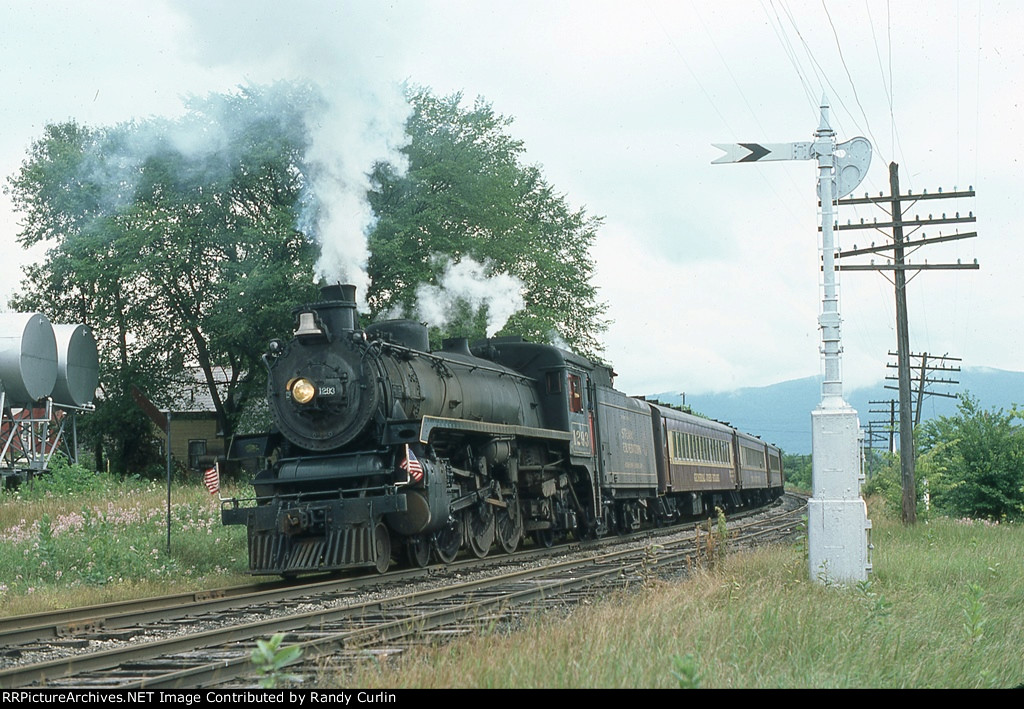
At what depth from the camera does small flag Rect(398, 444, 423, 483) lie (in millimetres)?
12211

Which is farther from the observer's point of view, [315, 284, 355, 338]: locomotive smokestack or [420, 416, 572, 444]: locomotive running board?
[315, 284, 355, 338]: locomotive smokestack

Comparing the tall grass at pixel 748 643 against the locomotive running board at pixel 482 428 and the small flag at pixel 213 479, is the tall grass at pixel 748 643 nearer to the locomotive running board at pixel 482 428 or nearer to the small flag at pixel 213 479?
the locomotive running board at pixel 482 428

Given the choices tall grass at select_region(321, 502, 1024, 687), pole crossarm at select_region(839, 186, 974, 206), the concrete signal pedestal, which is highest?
pole crossarm at select_region(839, 186, 974, 206)

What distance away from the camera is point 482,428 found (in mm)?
13836

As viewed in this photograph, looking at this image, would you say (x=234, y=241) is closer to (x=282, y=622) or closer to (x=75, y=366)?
(x=75, y=366)

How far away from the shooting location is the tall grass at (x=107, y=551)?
11.7 meters

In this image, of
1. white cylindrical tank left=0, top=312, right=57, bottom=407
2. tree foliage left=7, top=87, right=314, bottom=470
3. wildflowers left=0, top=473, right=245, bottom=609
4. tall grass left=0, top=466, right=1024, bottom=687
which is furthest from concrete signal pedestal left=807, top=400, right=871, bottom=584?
white cylindrical tank left=0, top=312, right=57, bottom=407

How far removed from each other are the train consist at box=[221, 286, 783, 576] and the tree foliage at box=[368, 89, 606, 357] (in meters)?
7.61

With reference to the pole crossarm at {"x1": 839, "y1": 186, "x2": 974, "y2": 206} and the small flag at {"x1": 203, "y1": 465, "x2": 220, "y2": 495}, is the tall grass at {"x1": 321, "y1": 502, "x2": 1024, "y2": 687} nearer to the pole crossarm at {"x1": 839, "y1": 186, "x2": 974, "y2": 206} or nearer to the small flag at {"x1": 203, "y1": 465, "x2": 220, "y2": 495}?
the small flag at {"x1": 203, "y1": 465, "x2": 220, "y2": 495}

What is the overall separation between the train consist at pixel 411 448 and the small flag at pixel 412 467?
1cm

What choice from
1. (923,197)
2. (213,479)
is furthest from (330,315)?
(923,197)

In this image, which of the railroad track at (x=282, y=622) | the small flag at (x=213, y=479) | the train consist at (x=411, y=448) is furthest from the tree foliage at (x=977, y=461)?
the small flag at (x=213, y=479)

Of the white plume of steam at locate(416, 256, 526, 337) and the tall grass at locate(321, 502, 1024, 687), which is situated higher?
the white plume of steam at locate(416, 256, 526, 337)

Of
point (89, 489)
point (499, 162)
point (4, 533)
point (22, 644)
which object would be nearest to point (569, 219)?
point (499, 162)
